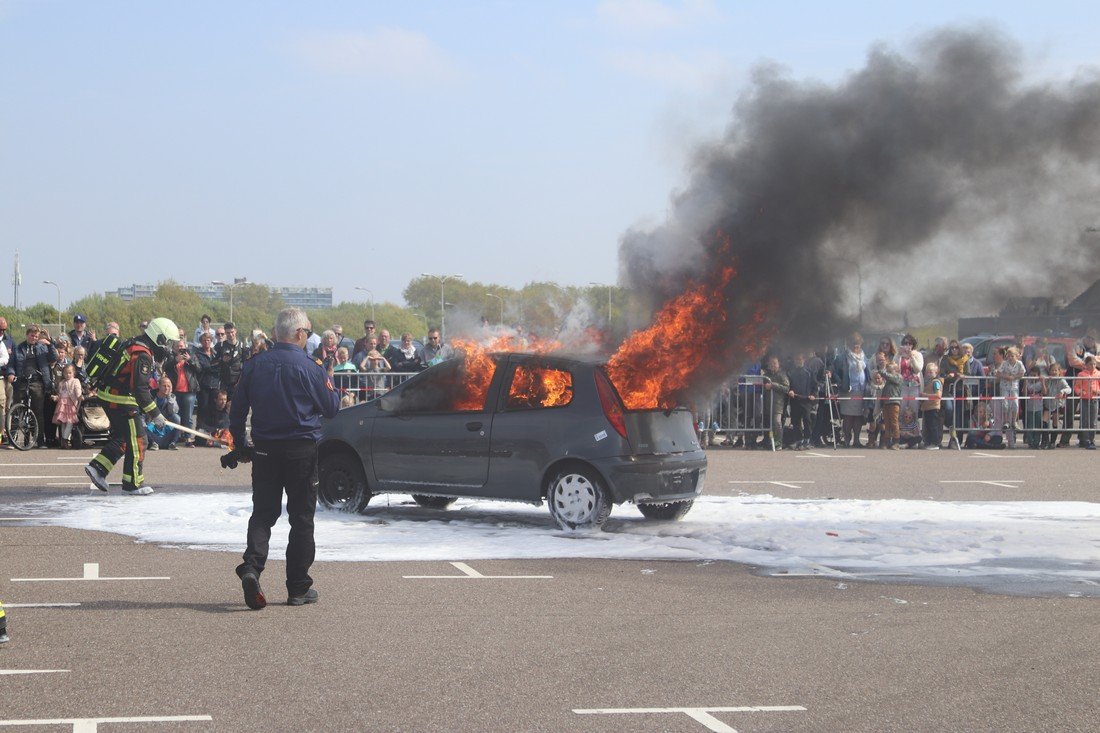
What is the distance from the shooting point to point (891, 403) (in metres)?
23.1

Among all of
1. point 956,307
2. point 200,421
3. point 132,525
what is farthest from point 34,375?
point 956,307

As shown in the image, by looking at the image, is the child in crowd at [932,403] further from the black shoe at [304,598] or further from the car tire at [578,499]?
the black shoe at [304,598]

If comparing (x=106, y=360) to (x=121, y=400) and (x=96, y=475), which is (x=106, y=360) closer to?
(x=121, y=400)

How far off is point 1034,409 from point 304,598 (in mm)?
18161

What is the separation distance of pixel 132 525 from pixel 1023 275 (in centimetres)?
930

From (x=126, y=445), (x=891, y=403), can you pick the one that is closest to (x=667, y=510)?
(x=126, y=445)

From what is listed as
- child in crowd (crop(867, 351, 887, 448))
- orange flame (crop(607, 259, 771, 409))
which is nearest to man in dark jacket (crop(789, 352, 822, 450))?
child in crowd (crop(867, 351, 887, 448))

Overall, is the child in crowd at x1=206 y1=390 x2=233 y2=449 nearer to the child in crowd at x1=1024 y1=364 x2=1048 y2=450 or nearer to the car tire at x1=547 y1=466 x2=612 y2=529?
the car tire at x1=547 y1=466 x2=612 y2=529

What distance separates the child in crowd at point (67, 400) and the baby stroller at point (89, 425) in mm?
95

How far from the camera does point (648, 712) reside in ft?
19.0

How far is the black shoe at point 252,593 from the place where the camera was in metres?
8.13

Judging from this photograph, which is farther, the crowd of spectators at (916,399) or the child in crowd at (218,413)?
the crowd of spectators at (916,399)

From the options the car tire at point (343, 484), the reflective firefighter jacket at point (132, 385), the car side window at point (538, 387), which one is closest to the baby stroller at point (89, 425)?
the reflective firefighter jacket at point (132, 385)

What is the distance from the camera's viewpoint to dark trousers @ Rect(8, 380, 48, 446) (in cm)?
2084
